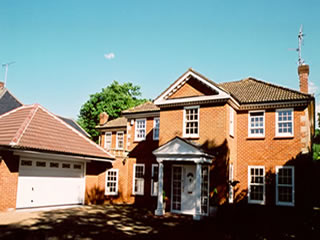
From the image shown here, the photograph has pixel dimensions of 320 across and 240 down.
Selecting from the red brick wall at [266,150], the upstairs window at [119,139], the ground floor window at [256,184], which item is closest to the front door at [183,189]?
the red brick wall at [266,150]

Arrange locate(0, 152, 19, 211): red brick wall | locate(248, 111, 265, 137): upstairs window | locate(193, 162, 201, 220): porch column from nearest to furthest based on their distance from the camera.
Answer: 1. locate(0, 152, 19, 211): red brick wall
2. locate(193, 162, 201, 220): porch column
3. locate(248, 111, 265, 137): upstairs window

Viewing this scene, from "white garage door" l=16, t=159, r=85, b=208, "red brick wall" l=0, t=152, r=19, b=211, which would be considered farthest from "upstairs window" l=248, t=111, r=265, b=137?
"red brick wall" l=0, t=152, r=19, b=211

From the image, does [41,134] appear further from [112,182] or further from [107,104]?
[107,104]

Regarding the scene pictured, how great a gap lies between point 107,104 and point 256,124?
3385 centimetres

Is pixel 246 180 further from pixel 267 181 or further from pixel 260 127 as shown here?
pixel 260 127

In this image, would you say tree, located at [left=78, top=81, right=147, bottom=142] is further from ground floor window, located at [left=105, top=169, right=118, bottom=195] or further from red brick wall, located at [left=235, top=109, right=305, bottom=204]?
red brick wall, located at [left=235, top=109, right=305, bottom=204]

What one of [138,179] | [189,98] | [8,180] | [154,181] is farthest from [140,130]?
[8,180]

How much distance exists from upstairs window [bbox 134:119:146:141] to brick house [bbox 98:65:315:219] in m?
4.11

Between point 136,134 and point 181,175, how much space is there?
6.73m

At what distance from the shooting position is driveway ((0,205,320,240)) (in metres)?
11.6

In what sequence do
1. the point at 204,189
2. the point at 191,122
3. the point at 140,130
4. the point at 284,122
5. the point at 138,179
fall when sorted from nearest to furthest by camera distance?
1. the point at 204,189
2. the point at 284,122
3. the point at 191,122
4. the point at 138,179
5. the point at 140,130

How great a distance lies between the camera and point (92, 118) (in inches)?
2032

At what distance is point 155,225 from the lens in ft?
45.8

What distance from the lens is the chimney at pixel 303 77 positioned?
1984 cm
